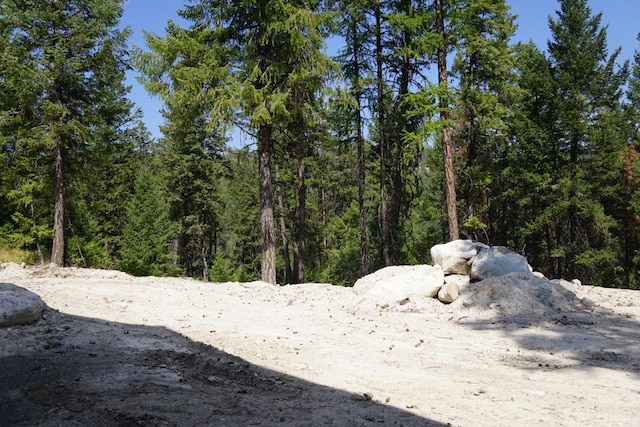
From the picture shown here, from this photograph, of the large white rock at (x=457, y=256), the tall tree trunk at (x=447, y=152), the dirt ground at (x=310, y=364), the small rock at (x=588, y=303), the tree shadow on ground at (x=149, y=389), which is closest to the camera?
the tree shadow on ground at (x=149, y=389)

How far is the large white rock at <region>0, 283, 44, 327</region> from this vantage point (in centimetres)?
601

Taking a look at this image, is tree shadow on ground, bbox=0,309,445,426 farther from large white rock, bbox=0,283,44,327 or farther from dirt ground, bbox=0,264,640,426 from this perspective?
large white rock, bbox=0,283,44,327

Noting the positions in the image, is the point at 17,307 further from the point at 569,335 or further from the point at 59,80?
the point at 59,80

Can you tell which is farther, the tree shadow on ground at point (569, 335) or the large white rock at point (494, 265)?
the large white rock at point (494, 265)

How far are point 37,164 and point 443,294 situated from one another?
16663 mm

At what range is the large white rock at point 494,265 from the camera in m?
10.8

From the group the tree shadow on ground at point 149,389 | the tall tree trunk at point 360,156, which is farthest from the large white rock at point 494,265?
the tall tree trunk at point 360,156

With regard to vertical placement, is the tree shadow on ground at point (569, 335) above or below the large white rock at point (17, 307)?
below

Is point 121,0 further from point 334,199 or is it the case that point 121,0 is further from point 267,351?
point 334,199

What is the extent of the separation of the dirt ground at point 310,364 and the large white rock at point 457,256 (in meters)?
1.74

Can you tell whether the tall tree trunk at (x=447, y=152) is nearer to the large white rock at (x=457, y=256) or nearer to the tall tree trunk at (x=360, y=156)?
the large white rock at (x=457, y=256)

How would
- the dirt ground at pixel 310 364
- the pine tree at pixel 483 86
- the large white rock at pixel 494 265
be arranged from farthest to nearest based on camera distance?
the pine tree at pixel 483 86, the large white rock at pixel 494 265, the dirt ground at pixel 310 364

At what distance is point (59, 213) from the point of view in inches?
651

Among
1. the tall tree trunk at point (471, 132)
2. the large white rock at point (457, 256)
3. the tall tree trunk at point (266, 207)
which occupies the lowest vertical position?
the large white rock at point (457, 256)
